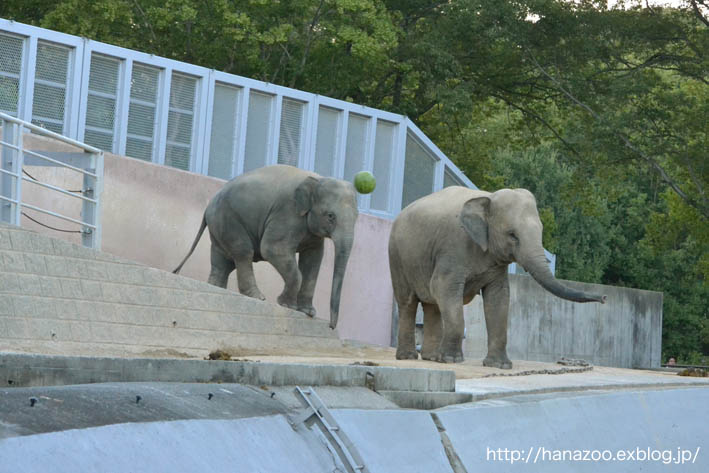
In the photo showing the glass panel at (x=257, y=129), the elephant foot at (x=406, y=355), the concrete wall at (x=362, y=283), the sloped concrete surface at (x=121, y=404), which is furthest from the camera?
the glass panel at (x=257, y=129)

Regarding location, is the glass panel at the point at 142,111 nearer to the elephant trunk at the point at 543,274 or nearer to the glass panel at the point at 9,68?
the glass panel at the point at 9,68

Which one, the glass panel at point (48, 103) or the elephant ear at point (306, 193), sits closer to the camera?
the elephant ear at point (306, 193)

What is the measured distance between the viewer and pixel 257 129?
2077 centimetres

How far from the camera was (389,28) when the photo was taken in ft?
101

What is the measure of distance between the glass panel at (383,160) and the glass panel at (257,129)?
2.43 m

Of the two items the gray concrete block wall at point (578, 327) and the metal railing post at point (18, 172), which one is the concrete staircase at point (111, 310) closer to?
the metal railing post at point (18, 172)

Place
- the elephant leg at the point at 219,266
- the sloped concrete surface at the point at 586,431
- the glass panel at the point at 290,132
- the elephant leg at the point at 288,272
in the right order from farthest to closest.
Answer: the glass panel at the point at 290,132 < the elephant leg at the point at 219,266 < the elephant leg at the point at 288,272 < the sloped concrete surface at the point at 586,431

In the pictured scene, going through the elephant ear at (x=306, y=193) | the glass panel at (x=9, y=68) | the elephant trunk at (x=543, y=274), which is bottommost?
the elephant trunk at (x=543, y=274)

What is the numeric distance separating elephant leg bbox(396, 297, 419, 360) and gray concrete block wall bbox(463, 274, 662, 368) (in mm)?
7862

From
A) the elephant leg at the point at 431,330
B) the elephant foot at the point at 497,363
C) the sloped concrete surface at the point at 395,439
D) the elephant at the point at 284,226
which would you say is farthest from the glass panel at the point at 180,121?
the sloped concrete surface at the point at 395,439

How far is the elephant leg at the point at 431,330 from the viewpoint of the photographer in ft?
47.6

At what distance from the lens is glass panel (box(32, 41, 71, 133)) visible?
1789 cm

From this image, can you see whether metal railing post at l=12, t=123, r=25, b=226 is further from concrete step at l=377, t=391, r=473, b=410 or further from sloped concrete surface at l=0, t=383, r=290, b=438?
sloped concrete surface at l=0, t=383, r=290, b=438

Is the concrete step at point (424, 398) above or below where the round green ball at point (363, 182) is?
below
